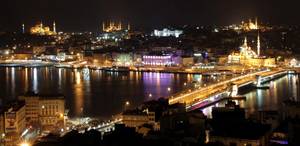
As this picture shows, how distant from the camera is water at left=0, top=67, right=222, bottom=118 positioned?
29.9 ft

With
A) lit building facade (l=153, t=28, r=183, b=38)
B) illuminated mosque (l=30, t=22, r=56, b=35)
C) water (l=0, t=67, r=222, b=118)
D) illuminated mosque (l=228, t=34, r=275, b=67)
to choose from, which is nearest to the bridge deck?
water (l=0, t=67, r=222, b=118)

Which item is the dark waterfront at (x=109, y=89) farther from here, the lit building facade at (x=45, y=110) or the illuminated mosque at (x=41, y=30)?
the illuminated mosque at (x=41, y=30)

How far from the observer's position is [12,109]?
666 centimetres

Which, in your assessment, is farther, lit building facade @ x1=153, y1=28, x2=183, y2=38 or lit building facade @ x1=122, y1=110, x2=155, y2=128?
lit building facade @ x1=153, y1=28, x2=183, y2=38

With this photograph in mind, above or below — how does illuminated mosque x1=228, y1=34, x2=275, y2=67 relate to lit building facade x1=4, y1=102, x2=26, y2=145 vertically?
above

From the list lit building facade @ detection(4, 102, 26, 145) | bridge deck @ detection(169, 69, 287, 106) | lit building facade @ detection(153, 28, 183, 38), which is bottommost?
lit building facade @ detection(4, 102, 26, 145)

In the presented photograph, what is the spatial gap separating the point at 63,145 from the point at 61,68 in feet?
47.0

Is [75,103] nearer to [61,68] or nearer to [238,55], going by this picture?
[61,68]

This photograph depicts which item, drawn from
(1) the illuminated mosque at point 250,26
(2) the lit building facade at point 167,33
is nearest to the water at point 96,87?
(2) the lit building facade at point 167,33

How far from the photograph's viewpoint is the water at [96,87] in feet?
29.9

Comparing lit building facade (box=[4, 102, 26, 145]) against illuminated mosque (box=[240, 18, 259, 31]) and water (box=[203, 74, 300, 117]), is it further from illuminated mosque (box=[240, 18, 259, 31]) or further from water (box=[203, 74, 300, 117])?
illuminated mosque (box=[240, 18, 259, 31])

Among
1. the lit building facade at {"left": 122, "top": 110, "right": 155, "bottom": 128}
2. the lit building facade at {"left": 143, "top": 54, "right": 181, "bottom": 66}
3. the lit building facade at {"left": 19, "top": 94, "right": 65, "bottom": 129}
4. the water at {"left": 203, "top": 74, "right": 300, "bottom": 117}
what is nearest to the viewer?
the lit building facade at {"left": 122, "top": 110, "right": 155, "bottom": 128}

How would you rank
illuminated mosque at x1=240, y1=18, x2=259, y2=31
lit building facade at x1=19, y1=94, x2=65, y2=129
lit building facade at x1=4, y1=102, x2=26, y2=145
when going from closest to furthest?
lit building facade at x1=4, y1=102, x2=26, y2=145 < lit building facade at x1=19, y1=94, x2=65, y2=129 < illuminated mosque at x1=240, y1=18, x2=259, y2=31

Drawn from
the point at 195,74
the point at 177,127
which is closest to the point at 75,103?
the point at 177,127
